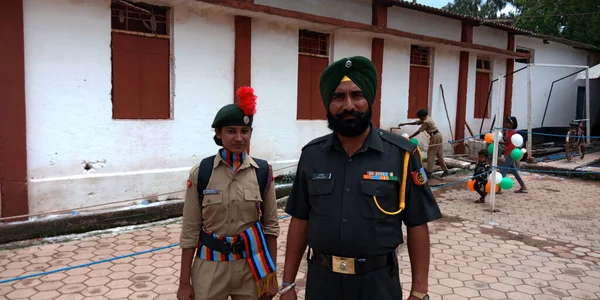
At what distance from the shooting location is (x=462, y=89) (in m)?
12.0

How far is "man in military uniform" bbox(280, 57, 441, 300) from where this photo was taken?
196 cm

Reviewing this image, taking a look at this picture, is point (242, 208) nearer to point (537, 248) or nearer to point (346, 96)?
point (346, 96)

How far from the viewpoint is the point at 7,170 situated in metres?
5.47

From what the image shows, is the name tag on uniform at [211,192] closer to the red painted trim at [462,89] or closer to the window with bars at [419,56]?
the window with bars at [419,56]

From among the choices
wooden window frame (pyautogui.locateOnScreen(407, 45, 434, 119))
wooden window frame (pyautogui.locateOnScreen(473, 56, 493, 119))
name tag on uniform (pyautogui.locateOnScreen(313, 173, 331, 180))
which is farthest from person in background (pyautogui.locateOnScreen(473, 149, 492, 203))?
name tag on uniform (pyautogui.locateOnScreen(313, 173, 331, 180))

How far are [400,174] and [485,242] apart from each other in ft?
14.1

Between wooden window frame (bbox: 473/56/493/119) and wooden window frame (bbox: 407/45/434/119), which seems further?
wooden window frame (bbox: 473/56/493/119)

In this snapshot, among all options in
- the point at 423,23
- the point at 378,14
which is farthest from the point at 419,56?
the point at 378,14

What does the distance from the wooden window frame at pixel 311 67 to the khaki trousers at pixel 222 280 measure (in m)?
6.31

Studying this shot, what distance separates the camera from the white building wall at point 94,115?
564cm

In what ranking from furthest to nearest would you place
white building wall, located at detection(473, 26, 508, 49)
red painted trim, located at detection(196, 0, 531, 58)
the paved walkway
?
1. white building wall, located at detection(473, 26, 508, 49)
2. red painted trim, located at detection(196, 0, 531, 58)
3. the paved walkway

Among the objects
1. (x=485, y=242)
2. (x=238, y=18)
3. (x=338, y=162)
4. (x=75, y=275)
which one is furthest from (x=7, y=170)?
(x=485, y=242)

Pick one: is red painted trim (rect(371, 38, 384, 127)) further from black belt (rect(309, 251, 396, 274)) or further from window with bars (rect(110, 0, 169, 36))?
black belt (rect(309, 251, 396, 274))

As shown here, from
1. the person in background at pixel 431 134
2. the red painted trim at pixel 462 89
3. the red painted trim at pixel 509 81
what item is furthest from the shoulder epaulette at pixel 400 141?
the red painted trim at pixel 509 81
